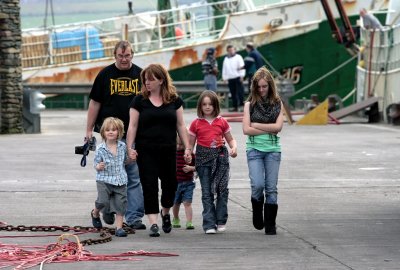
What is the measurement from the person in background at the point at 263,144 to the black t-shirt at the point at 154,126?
78cm

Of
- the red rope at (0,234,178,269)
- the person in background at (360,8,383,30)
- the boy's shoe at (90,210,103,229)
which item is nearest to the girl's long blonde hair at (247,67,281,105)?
the boy's shoe at (90,210,103,229)

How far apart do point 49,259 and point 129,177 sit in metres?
2.35

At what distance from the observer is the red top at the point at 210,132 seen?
1214 cm

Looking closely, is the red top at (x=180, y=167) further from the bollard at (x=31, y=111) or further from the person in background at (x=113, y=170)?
the bollard at (x=31, y=111)

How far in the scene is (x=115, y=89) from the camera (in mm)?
12547

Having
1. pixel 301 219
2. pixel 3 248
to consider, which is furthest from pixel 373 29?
pixel 3 248

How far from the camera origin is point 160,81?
11.9m

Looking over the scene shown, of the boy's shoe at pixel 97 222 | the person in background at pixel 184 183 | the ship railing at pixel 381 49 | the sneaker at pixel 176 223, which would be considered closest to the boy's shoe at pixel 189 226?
the person in background at pixel 184 183

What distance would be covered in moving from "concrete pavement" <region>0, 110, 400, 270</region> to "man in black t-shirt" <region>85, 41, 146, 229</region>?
397 mm

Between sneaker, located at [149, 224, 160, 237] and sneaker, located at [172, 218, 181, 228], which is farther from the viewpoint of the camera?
sneaker, located at [172, 218, 181, 228]

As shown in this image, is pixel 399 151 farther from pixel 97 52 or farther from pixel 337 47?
pixel 97 52

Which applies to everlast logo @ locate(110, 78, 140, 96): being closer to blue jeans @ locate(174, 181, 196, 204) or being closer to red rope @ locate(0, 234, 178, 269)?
blue jeans @ locate(174, 181, 196, 204)

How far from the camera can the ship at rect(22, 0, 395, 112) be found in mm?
41116

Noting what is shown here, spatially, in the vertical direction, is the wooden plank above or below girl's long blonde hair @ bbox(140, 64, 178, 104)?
below
